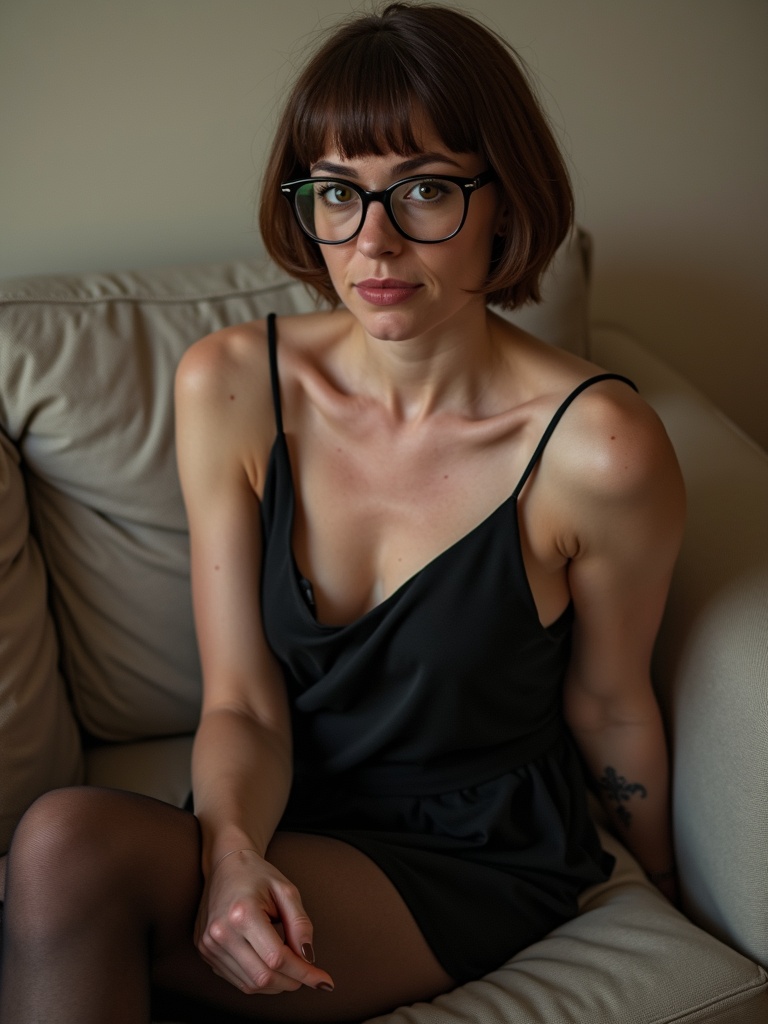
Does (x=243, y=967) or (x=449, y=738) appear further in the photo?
(x=449, y=738)

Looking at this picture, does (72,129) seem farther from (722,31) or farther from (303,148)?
(722,31)

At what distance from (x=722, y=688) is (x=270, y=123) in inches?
44.3

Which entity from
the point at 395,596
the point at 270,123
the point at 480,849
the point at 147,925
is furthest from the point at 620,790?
Answer: the point at 270,123

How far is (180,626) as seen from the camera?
1.47 m

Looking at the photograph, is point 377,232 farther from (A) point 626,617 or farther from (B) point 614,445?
(A) point 626,617

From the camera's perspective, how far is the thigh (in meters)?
1.07

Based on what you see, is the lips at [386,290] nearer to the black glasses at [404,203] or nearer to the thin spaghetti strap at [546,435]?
the black glasses at [404,203]

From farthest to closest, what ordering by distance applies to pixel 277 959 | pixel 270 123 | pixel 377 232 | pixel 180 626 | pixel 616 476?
pixel 270 123 < pixel 180 626 < pixel 616 476 < pixel 377 232 < pixel 277 959

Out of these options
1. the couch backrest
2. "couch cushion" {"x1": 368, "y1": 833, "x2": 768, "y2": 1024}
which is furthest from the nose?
"couch cushion" {"x1": 368, "y1": 833, "x2": 768, "y2": 1024}

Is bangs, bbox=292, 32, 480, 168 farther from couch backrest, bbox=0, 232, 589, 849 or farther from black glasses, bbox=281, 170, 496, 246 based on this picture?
couch backrest, bbox=0, 232, 589, 849

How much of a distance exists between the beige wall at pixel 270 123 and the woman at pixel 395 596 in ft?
1.45

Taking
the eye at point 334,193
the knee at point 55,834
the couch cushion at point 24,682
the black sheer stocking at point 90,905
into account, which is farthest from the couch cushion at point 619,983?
the eye at point 334,193

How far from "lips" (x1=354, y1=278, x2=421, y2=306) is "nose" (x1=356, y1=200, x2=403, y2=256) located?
34 millimetres

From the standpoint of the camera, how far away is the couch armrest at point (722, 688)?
1157 mm
